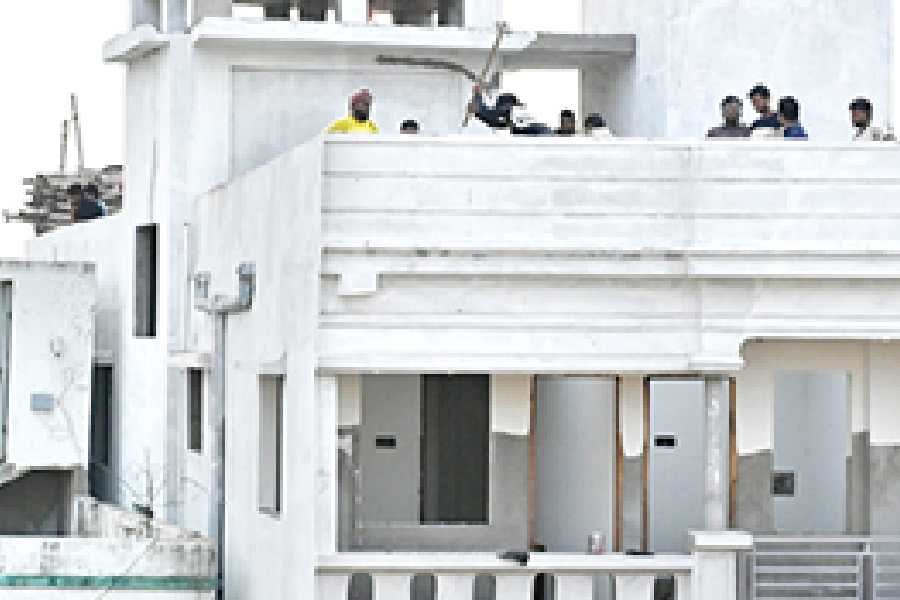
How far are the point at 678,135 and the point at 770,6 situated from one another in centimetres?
177

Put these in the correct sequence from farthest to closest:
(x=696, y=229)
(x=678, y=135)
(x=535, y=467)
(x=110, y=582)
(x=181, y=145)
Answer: (x=181, y=145) → (x=678, y=135) → (x=110, y=582) → (x=535, y=467) → (x=696, y=229)

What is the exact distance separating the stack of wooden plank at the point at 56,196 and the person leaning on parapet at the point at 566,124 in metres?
23.4

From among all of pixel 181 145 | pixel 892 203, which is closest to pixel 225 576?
pixel 181 145

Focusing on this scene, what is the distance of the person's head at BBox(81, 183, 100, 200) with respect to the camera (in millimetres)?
44078

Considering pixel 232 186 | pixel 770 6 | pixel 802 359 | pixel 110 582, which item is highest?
pixel 770 6

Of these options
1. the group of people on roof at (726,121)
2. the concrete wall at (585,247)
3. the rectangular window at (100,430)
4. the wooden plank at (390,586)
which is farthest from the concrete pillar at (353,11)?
the wooden plank at (390,586)

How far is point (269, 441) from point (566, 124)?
13.2 ft

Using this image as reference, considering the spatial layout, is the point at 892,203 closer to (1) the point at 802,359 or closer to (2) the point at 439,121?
(1) the point at 802,359

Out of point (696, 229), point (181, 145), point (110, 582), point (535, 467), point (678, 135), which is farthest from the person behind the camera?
point (181, 145)

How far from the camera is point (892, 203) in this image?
Result: 861 inches

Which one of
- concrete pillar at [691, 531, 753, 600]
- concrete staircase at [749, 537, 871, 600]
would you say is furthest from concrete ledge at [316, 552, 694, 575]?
concrete staircase at [749, 537, 871, 600]

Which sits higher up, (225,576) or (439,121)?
(439,121)

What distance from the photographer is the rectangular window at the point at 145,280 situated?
1276 inches

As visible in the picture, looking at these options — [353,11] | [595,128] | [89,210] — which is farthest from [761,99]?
[89,210]
